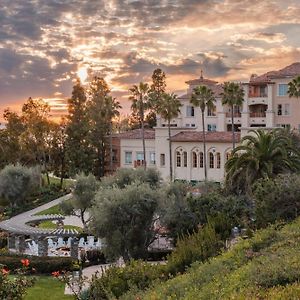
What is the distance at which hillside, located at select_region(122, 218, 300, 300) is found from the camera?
1141cm

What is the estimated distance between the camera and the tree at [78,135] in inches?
2699

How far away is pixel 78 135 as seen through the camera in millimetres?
70250

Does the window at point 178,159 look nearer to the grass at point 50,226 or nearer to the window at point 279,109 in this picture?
the window at point 279,109

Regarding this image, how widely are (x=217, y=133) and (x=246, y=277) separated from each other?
46.4 m

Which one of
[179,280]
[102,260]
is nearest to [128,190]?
[102,260]

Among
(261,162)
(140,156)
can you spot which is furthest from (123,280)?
(140,156)

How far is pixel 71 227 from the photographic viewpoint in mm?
47031

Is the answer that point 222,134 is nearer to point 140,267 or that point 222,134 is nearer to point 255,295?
point 140,267

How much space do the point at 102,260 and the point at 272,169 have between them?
11.6 m

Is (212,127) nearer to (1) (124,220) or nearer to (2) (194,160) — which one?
(2) (194,160)

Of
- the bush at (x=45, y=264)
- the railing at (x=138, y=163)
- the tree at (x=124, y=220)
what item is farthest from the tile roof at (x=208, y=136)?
the bush at (x=45, y=264)

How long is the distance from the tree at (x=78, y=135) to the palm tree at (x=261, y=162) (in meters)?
35.0

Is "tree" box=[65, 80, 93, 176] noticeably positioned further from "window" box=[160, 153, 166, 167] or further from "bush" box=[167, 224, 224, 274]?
"bush" box=[167, 224, 224, 274]

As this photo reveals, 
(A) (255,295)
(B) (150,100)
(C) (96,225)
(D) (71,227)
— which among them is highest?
(B) (150,100)
